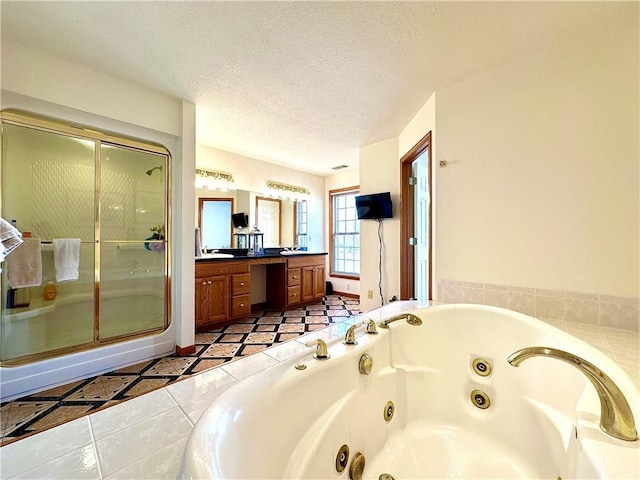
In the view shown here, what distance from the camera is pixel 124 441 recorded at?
28.5 inches

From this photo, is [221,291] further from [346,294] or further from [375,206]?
[346,294]

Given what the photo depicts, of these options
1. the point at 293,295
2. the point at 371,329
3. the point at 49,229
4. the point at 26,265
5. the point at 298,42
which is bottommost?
the point at 293,295

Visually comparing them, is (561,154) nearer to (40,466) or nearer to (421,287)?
(421,287)

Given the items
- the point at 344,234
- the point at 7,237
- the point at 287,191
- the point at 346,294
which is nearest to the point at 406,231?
the point at 344,234

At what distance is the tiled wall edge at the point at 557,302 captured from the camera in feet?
4.48

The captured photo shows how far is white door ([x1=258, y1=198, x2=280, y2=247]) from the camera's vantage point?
3994mm

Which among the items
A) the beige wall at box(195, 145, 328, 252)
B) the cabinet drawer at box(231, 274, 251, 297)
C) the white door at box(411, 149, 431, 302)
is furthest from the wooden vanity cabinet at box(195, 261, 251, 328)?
the white door at box(411, 149, 431, 302)

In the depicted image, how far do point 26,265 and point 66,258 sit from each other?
0.66ft

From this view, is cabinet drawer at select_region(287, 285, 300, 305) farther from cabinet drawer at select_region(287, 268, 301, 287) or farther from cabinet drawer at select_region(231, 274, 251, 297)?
cabinet drawer at select_region(231, 274, 251, 297)

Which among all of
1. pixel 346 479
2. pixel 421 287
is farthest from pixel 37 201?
pixel 421 287

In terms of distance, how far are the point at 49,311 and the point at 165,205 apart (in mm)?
1157

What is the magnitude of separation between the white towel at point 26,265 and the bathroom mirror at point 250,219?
53.5 inches

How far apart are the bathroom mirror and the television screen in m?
0.05

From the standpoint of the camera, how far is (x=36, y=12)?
1.33 m
